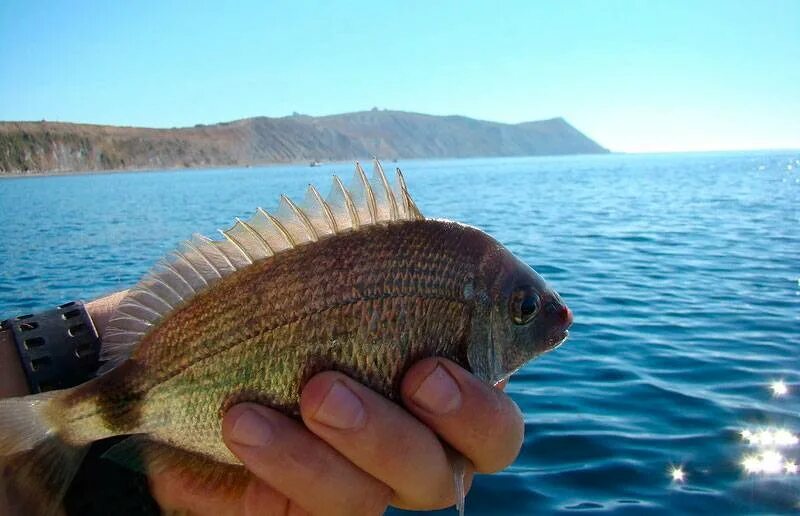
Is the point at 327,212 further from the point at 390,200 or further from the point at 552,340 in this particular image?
the point at 552,340

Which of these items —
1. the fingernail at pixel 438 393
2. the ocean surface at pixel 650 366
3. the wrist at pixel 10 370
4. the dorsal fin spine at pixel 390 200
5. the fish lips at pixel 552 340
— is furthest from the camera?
the ocean surface at pixel 650 366

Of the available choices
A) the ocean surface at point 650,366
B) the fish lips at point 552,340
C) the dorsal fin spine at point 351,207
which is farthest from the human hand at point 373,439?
the ocean surface at point 650,366

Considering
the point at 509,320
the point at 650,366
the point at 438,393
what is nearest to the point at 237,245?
the point at 438,393

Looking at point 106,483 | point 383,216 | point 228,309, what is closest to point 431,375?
point 383,216

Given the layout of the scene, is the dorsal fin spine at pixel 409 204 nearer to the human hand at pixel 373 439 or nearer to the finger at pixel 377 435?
the human hand at pixel 373 439

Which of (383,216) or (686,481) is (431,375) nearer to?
(383,216)

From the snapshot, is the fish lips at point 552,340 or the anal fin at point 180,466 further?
the fish lips at point 552,340
